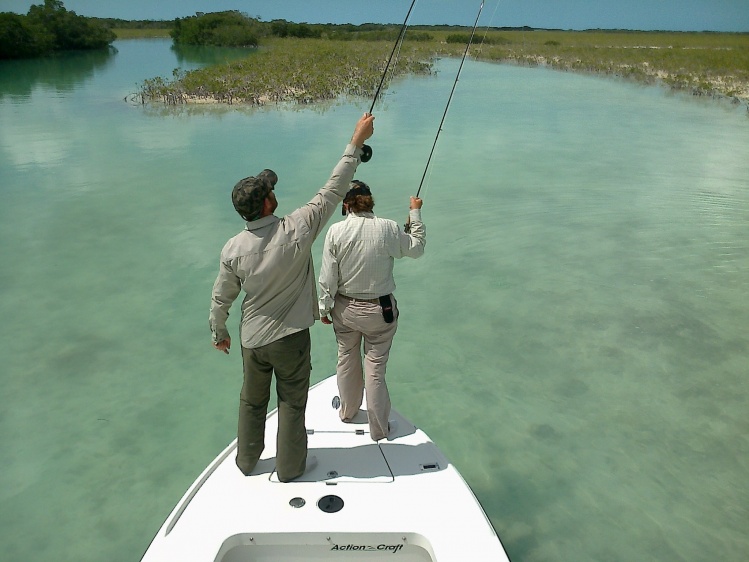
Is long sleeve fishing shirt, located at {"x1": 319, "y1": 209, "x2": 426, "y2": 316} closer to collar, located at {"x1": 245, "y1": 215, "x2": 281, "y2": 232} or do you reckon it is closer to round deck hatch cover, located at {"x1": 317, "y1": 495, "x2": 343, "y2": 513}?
collar, located at {"x1": 245, "y1": 215, "x2": 281, "y2": 232}

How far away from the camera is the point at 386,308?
9.75 ft

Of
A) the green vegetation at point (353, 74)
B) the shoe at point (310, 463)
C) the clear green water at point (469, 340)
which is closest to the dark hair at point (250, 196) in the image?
the shoe at point (310, 463)

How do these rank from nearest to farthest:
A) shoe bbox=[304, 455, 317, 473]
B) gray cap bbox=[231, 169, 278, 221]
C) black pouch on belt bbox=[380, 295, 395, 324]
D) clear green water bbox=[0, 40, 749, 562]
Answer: gray cap bbox=[231, 169, 278, 221] < shoe bbox=[304, 455, 317, 473] < black pouch on belt bbox=[380, 295, 395, 324] < clear green water bbox=[0, 40, 749, 562]

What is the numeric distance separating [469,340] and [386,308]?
96.6 inches

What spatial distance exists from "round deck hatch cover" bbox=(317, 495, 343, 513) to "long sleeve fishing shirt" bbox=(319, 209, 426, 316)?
3.19ft

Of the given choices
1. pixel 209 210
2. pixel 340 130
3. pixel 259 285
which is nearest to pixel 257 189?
pixel 259 285

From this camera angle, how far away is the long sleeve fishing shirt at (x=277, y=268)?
245cm

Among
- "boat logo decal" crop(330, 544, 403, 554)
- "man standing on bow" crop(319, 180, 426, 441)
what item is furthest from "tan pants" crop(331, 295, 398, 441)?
"boat logo decal" crop(330, 544, 403, 554)

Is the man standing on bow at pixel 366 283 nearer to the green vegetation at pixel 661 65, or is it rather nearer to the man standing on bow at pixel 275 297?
the man standing on bow at pixel 275 297

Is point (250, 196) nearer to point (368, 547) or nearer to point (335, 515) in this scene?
point (335, 515)

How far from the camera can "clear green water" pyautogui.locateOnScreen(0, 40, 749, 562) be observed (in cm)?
346

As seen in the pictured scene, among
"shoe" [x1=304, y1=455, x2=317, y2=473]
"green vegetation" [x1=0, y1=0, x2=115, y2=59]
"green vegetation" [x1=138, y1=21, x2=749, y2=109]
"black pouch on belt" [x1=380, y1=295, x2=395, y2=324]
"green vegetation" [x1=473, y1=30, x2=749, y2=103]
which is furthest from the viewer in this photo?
"green vegetation" [x1=0, y1=0, x2=115, y2=59]

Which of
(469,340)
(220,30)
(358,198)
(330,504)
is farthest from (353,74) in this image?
(220,30)

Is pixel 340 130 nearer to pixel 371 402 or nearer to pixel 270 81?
pixel 270 81
